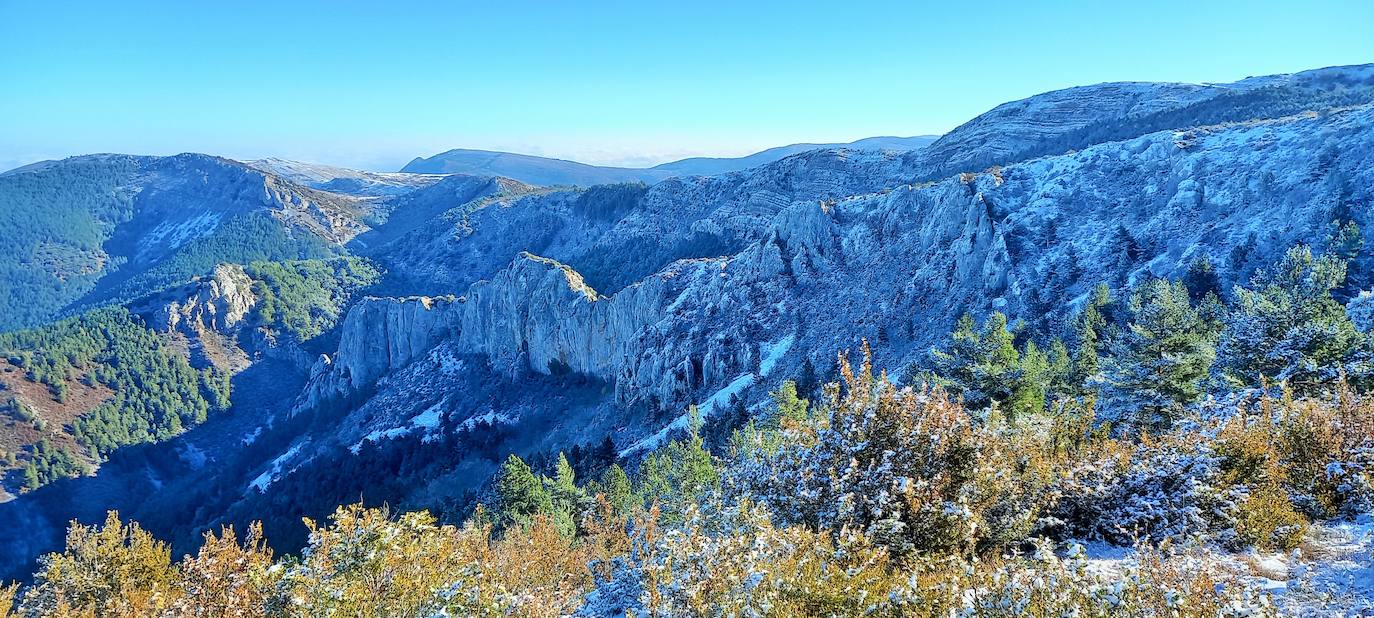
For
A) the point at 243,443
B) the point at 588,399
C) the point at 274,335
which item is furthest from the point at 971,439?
the point at 274,335

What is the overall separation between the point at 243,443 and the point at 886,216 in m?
126

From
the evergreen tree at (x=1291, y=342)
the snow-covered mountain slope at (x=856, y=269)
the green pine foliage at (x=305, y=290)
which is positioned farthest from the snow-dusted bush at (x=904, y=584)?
the green pine foliage at (x=305, y=290)

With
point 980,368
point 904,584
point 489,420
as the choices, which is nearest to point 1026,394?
point 980,368

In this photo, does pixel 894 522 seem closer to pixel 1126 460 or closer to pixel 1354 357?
pixel 1126 460

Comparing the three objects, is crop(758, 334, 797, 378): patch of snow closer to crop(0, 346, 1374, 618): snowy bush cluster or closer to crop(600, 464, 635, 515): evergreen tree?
crop(600, 464, 635, 515): evergreen tree

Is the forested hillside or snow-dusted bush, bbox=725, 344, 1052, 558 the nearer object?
the forested hillside

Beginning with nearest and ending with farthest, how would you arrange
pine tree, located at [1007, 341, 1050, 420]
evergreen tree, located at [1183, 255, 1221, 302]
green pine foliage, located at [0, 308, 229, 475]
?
pine tree, located at [1007, 341, 1050, 420] → evergreen tree, located at [1183, 255, 1221, 302] → green pine foliage, located at [0, 308, 229, 475]

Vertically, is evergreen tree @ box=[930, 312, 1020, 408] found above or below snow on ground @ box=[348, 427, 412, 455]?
above

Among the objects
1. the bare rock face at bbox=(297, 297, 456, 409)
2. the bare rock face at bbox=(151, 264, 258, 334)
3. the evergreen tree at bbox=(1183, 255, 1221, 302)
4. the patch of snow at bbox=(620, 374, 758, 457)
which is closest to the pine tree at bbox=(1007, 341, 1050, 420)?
the evergreen tree at bbox=(1183, 255, 1221, 302)

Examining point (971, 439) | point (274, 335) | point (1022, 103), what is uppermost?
point (1022, 103)

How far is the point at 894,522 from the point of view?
8859 millimetres

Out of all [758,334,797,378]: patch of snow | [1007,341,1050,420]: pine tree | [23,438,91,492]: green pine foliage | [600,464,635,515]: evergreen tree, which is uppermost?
[1007,341,1050,420]: pine tree

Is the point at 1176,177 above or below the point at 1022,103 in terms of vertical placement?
below

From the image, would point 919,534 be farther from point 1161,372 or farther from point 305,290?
point 305,290
